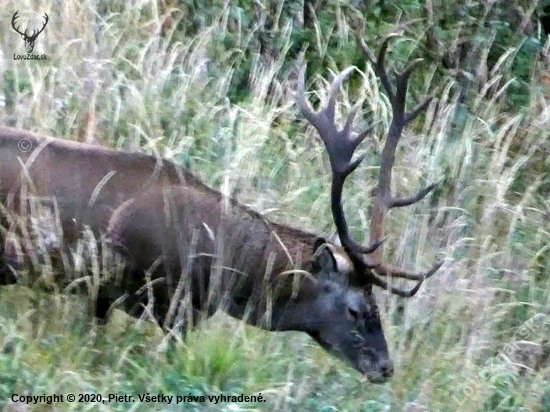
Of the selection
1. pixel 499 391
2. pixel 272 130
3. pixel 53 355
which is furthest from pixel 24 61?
pixel 499 391

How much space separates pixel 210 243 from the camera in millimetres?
6988

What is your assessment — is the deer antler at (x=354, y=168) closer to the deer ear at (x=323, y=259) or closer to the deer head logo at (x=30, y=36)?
the deer ear at (x=323, y=259)

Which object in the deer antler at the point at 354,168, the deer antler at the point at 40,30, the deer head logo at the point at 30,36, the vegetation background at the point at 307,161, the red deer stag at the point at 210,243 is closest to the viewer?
the vegetation background at the point at 307,161

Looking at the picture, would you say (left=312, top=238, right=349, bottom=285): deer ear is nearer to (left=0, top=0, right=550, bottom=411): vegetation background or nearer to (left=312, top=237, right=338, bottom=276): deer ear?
(left=312, top=237, right=338, bottom=276): deer ear

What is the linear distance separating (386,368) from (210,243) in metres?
1.20

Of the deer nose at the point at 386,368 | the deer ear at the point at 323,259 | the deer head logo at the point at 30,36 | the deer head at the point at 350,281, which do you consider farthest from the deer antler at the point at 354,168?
the deer head logo at the point at 30,36

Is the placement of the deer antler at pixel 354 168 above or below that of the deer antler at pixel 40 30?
below

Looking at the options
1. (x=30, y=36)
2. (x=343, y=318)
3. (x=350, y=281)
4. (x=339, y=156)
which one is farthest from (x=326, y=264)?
(x=30, y=36)

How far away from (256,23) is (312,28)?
525mm

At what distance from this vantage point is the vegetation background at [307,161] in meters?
6.48

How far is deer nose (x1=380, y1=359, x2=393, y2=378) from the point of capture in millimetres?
6932

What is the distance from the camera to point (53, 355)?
20.6 ft

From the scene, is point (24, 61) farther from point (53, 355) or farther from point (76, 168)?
point (53, 355)

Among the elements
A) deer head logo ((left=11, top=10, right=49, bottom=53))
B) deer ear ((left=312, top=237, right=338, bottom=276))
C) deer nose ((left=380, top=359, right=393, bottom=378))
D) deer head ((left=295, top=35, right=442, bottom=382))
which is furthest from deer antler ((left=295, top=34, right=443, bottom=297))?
deer head logo ((left=11, top=10, right=49, bottom=53))
